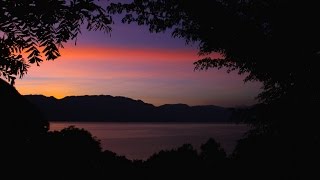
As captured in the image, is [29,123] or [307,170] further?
[29,123]

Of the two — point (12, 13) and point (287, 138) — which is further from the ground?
point (12, 13)

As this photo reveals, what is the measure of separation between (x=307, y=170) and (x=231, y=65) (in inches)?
192

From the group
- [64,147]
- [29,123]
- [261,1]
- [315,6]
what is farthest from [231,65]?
[64,147]

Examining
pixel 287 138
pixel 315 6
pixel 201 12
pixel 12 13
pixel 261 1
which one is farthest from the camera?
pixel 261 1

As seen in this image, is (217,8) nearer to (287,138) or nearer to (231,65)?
(287,138)

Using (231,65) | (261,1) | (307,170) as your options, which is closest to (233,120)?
(231,65)

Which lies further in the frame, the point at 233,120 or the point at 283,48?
the point at 233,120

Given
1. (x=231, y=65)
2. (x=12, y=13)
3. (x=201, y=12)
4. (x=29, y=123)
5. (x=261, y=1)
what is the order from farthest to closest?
(x=231, y=65), (x=29, y=123), (x=261, y=1), (x=201, y=12), (x=12, y=13)

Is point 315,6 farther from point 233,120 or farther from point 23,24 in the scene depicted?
point 23,24

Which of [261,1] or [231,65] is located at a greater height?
[261,1]

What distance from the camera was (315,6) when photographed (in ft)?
20.3

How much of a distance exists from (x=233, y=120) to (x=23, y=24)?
715cm

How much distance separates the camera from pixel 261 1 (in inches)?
305

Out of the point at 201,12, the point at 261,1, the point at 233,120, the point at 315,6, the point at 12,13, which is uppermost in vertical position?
the point at 261,1
